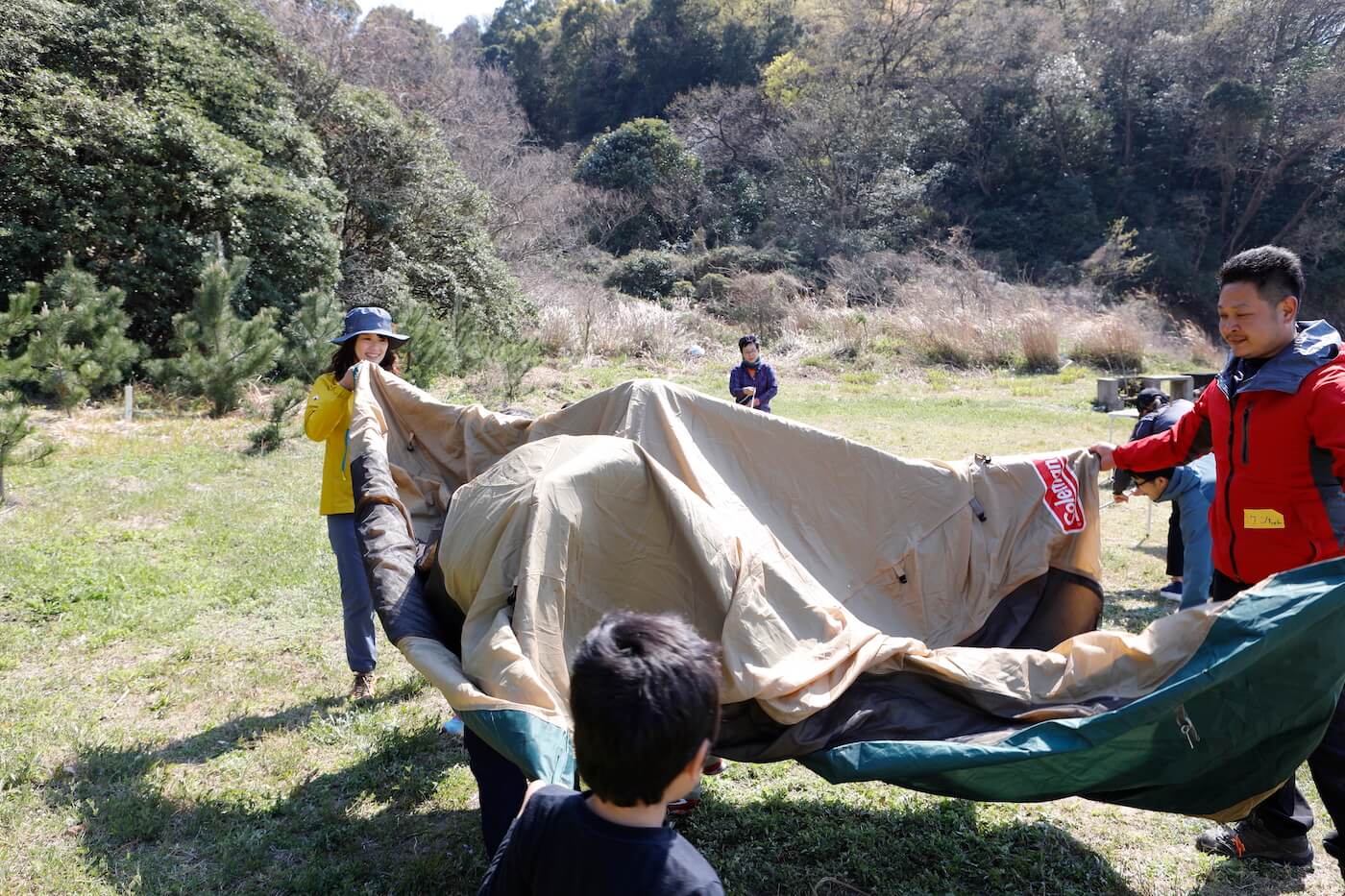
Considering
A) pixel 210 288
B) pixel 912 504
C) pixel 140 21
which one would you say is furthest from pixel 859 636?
pixel 140 21

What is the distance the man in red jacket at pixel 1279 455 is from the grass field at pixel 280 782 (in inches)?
15.1

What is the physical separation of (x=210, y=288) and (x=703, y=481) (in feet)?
30.5

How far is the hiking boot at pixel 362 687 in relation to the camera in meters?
4.04

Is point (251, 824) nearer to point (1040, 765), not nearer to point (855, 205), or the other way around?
point (1040, 765)

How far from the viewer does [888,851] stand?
116 inches

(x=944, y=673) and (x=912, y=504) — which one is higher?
(x=912, y=504)

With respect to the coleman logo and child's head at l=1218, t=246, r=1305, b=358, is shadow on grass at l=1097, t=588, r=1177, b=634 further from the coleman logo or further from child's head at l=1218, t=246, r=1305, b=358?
child's head at l=1218, t=246, r=1305, b=358

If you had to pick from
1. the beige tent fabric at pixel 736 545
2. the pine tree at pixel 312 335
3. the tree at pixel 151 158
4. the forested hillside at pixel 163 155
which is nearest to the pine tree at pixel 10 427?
the beige tent fabric at pixel 736 545

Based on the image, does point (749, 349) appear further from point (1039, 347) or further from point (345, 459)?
point (1039, 347)

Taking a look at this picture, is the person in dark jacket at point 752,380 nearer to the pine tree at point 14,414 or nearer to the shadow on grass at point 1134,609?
the shadow on grass at point 1134,609

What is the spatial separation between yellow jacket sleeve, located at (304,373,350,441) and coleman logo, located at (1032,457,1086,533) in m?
2.85

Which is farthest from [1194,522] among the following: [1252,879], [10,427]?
[10,427]

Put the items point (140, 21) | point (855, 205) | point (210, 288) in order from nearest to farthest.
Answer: point (210, 288), point (140, 21), point (855, 205)

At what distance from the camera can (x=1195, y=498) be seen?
439cm
